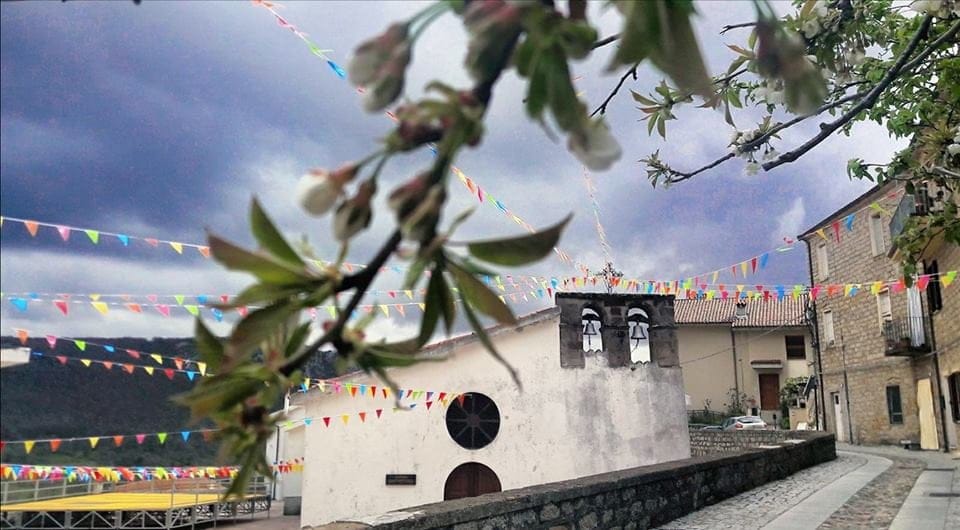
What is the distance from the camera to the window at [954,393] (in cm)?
1441

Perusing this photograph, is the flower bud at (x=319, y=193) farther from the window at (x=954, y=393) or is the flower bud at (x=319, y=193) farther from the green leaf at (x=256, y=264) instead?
the window at (x=954, y=393)

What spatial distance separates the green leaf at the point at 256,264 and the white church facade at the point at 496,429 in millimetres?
10330

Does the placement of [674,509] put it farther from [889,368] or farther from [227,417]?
[889,368]

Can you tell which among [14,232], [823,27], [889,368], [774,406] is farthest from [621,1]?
[774,406]

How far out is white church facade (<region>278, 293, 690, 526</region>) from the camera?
10.9 m

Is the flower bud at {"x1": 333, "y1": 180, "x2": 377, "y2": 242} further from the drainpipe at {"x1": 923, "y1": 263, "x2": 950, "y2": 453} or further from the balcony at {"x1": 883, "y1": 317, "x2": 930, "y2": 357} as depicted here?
the balcony at {"x1": 883, "y1": 317, "x2": 930, "y2": 357}

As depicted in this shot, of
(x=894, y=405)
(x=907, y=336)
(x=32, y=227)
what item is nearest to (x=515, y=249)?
(x=32, y=227)

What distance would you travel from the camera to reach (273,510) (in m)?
16.3

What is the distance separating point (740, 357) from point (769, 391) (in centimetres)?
181

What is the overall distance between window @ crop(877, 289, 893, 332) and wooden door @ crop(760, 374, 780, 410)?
1130 cm

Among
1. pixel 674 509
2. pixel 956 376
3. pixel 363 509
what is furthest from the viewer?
pixel 956 376

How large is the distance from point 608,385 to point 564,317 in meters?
1.26

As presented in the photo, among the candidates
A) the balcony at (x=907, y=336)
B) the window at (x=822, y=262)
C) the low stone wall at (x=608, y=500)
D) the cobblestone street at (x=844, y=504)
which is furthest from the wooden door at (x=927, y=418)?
the low stone wall at (x=608, y=500)

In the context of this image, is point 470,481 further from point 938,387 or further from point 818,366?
point 818,366
